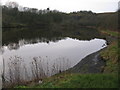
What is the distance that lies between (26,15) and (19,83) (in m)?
74.6

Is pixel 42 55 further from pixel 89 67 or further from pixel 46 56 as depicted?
pixel 89 67

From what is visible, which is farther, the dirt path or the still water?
the still water

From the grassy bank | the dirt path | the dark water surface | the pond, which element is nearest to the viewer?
the grassy bank

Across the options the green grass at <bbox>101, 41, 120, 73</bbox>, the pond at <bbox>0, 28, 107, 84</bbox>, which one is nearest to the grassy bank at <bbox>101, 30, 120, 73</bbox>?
the green grass at <bbox>101, 41, 120, 73</bbox>

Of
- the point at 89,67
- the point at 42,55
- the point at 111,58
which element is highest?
the point at 111,58

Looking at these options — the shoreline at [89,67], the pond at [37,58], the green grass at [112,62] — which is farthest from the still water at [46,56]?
the green grass at [112,62]

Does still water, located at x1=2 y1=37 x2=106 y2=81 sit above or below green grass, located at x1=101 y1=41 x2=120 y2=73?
below

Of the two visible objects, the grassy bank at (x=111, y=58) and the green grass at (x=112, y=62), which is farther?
the grassy bank at (x=111, y=58)

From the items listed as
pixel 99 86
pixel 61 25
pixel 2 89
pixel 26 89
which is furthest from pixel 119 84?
pixel 61 25

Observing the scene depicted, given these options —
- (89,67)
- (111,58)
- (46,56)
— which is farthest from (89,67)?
(46,56)

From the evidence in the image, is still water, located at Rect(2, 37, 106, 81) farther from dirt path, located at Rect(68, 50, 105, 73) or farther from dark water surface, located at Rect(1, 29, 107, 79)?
dirt path, located at Rect(68, 50, 105, 73)

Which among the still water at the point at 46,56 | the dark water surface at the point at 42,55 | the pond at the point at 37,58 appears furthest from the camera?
the still water at the point at 46,56

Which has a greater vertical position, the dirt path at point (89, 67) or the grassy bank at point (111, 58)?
the grassy bank at point (111, 58)

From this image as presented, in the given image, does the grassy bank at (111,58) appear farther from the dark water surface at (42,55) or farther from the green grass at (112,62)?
the dark water surface at (42,55)
